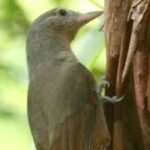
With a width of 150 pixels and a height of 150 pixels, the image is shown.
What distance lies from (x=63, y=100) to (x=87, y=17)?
35cm

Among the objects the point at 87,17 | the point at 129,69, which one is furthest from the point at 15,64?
the point at 129,69

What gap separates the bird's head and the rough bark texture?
2.55 ft

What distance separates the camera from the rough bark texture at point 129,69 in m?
1.50

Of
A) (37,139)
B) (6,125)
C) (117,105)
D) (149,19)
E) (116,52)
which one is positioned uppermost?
(149,19)

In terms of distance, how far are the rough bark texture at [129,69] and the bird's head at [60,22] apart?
30.6 inches

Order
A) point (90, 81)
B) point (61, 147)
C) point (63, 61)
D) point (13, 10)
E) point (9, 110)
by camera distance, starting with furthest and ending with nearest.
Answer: point (9, 110) → point (13, 10) → point (63, 61) → point (90, 81) → point (61, 147)

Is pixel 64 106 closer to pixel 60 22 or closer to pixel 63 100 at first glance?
pixel 63 100

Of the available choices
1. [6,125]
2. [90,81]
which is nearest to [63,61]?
[90,81]

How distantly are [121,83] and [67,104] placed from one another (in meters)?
0.49

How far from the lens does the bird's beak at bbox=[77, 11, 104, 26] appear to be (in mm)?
2051

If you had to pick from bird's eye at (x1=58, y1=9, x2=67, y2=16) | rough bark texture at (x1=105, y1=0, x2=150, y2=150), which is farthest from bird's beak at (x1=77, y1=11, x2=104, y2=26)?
rough bark texture at (x1=105, y1=0, x2=150, y2=150)

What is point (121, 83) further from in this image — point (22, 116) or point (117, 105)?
point (22, 116)

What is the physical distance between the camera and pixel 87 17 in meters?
2.19

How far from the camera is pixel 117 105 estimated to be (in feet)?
5.40
